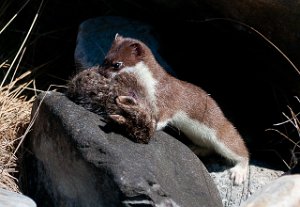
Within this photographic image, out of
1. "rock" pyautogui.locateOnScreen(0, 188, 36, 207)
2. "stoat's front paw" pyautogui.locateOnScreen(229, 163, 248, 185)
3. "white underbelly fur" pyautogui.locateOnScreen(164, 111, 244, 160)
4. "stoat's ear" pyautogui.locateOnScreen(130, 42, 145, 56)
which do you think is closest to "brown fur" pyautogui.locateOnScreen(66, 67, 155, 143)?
"stoat's ear" pyautogui.locateOnScreen(130, 42, 145, 56)

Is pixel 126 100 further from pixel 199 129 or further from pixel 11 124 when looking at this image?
pixel 11 124

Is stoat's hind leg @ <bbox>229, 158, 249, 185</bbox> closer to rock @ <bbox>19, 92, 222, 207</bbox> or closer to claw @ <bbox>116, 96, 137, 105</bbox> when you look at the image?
rock @ <bbox>19, 92, 222, 207</bbox>

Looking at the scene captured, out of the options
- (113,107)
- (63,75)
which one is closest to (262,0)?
(113,107)

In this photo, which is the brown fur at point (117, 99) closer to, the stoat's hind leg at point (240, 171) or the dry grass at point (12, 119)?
the dry grass at point (12, 119)

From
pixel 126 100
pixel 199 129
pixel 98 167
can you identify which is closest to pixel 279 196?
pixel 98 167

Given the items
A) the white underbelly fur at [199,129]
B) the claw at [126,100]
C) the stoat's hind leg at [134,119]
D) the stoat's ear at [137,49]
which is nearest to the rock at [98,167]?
the stoat's hind leg at [134,119]

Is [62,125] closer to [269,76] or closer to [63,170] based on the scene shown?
[63,170]
